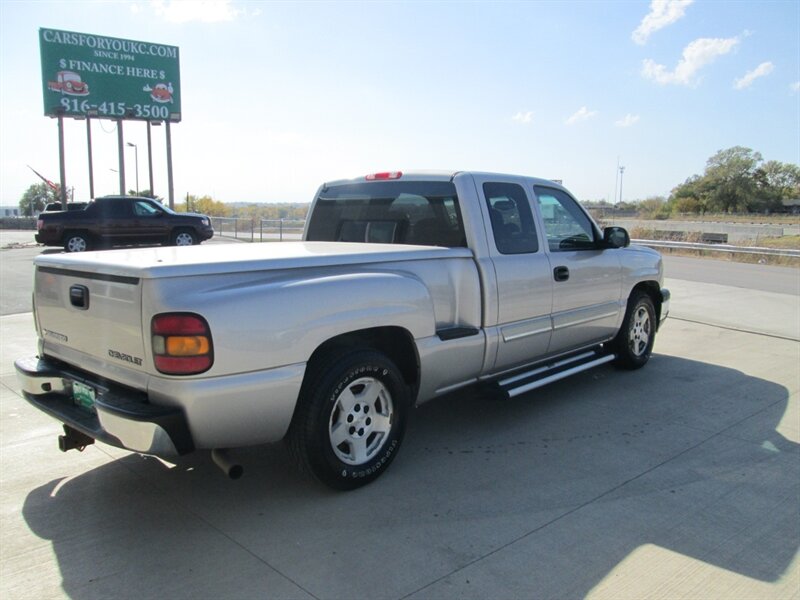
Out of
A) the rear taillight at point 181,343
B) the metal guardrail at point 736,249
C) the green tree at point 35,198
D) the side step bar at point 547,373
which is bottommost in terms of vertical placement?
the side step bar at point 547,373

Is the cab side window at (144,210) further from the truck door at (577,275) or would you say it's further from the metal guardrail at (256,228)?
the truck door at (577,275)

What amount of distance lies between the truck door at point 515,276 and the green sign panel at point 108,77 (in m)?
27.4

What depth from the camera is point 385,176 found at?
16.1 feet

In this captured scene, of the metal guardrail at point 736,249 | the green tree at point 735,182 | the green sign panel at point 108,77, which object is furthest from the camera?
the green tree at point 735,182

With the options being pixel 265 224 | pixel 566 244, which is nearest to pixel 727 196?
pixel 265 224

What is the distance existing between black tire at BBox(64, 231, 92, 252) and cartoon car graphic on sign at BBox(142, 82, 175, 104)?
514 inches

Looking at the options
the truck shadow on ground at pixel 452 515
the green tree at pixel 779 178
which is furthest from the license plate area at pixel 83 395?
the green tree at pixel 779 178

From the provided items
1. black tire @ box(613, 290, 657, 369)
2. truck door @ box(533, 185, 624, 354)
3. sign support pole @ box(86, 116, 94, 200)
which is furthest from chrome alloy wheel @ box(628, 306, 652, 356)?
sign support pole @ box(86, 116, 94, 200)

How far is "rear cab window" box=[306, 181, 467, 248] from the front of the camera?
178 inches

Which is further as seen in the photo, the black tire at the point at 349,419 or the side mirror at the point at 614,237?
the side mirror at the point at 614,237

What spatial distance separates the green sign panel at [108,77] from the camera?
2621 centimetres

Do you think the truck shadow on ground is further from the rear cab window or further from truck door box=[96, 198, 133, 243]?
truck door box=[96, 198, 133, 243]

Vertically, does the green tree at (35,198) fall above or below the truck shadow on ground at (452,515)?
above

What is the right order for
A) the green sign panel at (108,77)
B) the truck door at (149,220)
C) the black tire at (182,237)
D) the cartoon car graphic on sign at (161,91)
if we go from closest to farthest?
the truck door at (149,220)
the black tire at (182,237)
the green sign panel at (108,77)
the cartoon car graphic on sign at (161,91)
